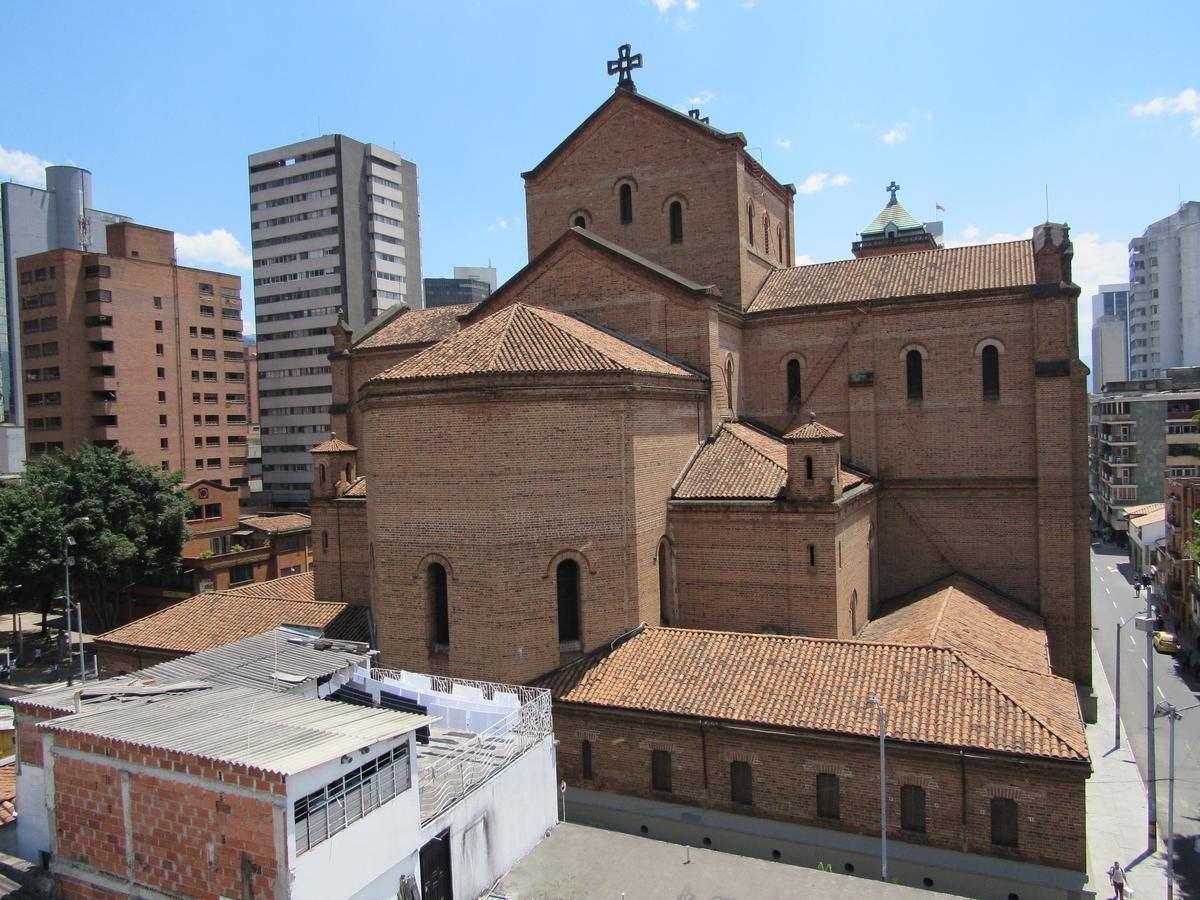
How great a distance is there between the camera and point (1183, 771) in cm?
2500

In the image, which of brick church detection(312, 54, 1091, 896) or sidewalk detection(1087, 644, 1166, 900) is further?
sidewalk detection(1087, 644, 1166, 900)

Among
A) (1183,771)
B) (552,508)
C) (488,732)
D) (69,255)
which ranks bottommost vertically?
(1183,771)

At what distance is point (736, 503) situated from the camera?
70.6 feet

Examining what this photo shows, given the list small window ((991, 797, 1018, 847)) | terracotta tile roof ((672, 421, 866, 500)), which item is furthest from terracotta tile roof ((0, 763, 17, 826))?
small window ((991, 797, 1018, 847))

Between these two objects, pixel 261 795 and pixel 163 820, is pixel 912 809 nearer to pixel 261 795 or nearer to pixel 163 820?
pixel 261 795

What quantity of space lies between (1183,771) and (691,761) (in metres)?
17.3

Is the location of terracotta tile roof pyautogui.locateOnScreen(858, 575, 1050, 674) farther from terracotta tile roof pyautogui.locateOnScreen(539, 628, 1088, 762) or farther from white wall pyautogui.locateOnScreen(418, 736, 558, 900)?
white wall pyautogui.locateOnScreen(418, 736, 558, 900)

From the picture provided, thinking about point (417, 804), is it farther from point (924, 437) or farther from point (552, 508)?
point (924, 437)

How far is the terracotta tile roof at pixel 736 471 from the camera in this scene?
21.9 meters

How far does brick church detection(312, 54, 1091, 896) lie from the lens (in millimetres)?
16938

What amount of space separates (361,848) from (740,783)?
31.3ft

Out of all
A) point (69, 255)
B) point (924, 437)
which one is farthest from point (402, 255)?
point (924, 437)

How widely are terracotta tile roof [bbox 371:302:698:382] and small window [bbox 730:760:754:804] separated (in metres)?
9.03

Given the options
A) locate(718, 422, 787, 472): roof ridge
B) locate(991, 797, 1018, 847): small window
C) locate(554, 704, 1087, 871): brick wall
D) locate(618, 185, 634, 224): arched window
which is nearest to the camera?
locate(554, 704, 1087, 871): brick wall
